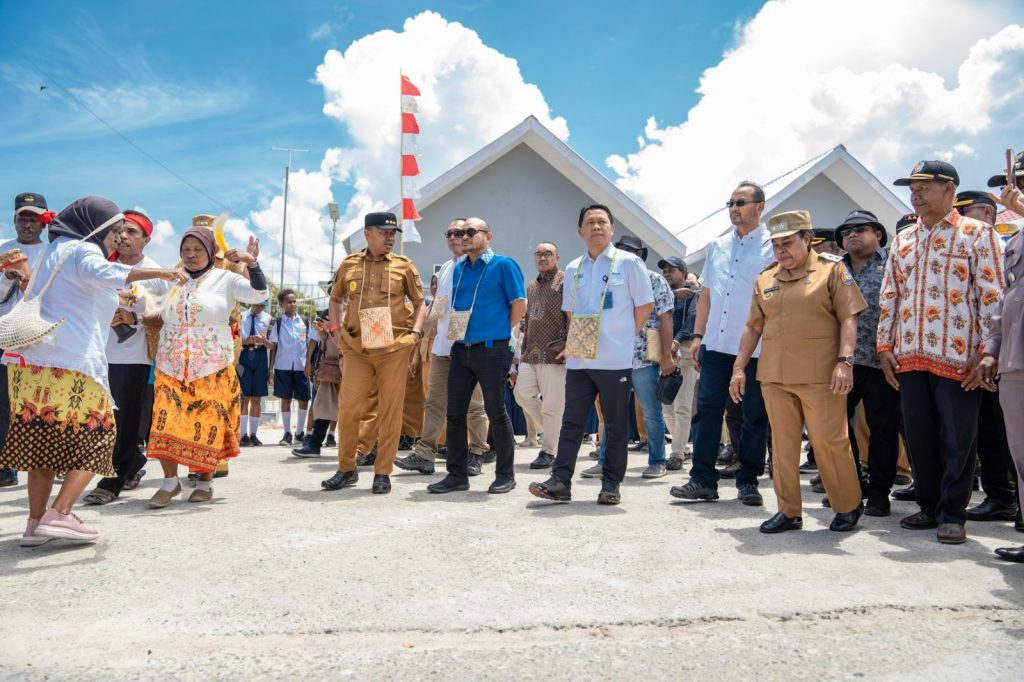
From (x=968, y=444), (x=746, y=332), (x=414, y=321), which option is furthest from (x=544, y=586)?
(x=414, y=321)

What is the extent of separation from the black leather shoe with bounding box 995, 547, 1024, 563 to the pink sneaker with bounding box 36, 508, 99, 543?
4689 mm

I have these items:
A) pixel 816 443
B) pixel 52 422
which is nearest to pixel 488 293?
pixel 816 443

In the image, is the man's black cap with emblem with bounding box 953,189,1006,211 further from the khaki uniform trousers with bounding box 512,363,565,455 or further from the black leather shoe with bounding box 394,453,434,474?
the black leather shoe with bounding box 394,453,434,474

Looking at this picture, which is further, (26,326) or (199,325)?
(199,325)

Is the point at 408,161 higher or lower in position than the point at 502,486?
higher

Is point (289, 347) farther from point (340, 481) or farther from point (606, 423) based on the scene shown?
point (606, 423)

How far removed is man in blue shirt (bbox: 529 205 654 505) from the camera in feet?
17.8

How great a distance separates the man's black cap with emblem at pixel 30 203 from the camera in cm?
655

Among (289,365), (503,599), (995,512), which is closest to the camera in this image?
(503,599)

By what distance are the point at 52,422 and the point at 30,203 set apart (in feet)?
11.6

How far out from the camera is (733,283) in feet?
18.6

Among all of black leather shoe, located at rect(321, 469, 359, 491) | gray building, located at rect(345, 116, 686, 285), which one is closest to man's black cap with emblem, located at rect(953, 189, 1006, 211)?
black leather shoe, located at rect(321, 469, 359, 491)

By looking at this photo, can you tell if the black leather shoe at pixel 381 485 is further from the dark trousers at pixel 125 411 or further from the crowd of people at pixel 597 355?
the dark trousers at pixel 125 411

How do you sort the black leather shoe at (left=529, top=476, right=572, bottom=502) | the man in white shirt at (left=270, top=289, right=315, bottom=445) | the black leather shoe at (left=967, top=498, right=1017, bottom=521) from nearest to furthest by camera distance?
1. the black leather shoe at (left=967, top=498, right=1017, bottom=521)
2. the black leather shoe at (left=529, top=476, right=572, bottom=502)
3. the man in white shirt at (left=270, top=289, right=315, bottom=445)
